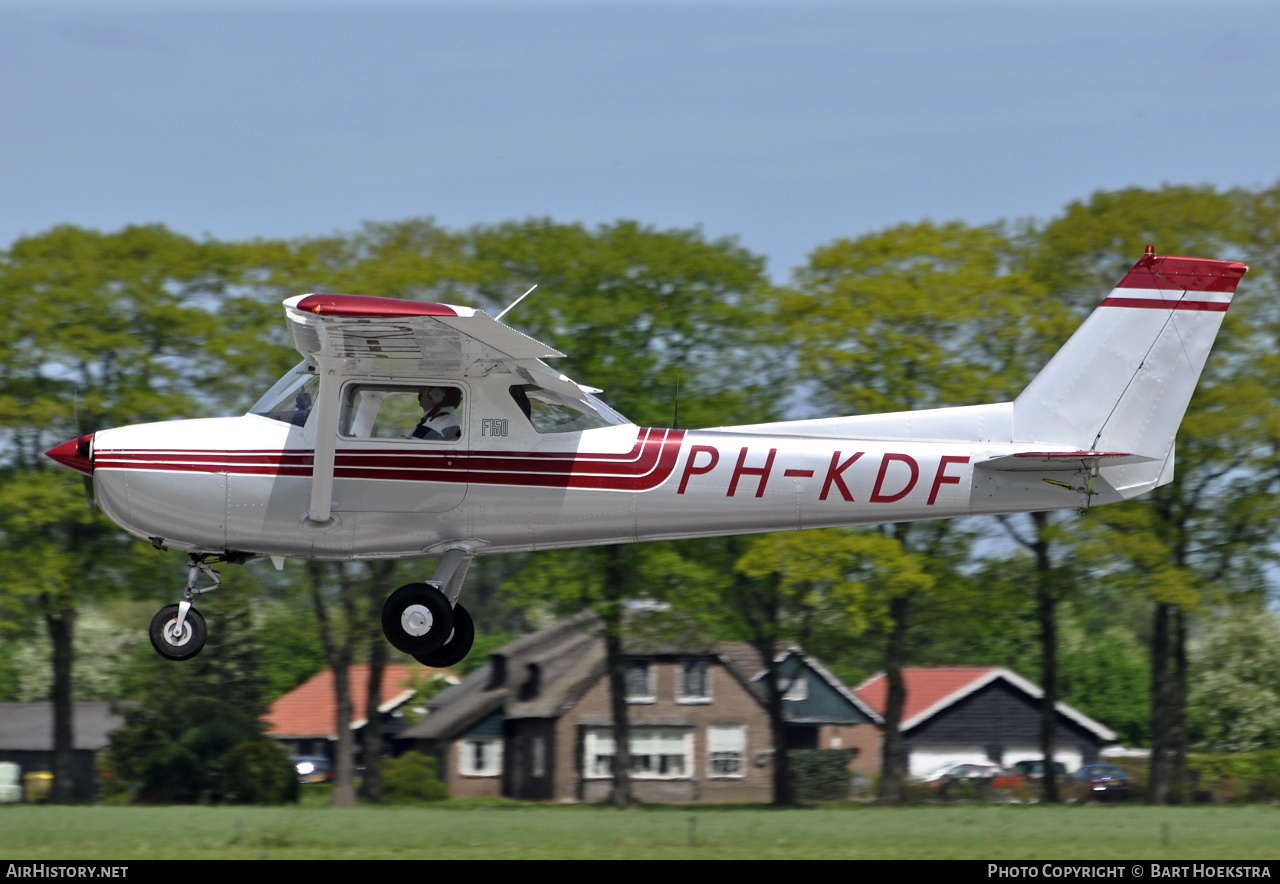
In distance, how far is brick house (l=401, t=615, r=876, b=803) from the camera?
146 feet

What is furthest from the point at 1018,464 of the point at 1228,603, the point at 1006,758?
the point at 1006,758

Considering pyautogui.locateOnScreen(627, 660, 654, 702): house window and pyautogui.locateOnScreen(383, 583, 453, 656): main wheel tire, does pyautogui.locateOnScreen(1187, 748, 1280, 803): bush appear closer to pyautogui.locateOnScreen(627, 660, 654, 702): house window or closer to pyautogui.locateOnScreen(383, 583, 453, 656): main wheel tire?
pyautogui.locateOnScreen(627, 660, 654, 702): house window

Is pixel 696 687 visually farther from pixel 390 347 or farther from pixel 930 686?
pixel 390 347

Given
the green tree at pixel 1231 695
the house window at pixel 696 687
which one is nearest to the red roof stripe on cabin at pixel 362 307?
the house window at pixel 696 687

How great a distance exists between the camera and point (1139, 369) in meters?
13.5

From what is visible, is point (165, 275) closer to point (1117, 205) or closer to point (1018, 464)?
point (1117, 205)

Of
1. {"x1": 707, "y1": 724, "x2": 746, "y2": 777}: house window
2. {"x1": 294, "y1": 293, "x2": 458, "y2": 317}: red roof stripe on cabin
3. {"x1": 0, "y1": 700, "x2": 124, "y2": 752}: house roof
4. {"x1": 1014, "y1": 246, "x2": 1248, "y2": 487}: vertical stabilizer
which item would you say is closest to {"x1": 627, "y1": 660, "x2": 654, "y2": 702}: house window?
{"x1": 707, "y1": 724, "x2": 746, "y2": 777}: house window

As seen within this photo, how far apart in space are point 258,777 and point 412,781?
1016 centimetres

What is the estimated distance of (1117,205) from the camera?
1207 inches

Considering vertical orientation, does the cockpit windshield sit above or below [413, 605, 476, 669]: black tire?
above

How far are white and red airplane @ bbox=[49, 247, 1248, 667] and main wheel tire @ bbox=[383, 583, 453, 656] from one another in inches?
0.7

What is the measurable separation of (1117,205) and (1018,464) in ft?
63.4

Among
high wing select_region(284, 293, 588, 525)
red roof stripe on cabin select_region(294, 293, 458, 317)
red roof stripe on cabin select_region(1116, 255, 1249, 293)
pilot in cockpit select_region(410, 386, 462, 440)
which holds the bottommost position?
pilot in cockpit select_region(410, 386, 462, 440)

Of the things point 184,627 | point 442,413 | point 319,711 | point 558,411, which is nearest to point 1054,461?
point 558,411
